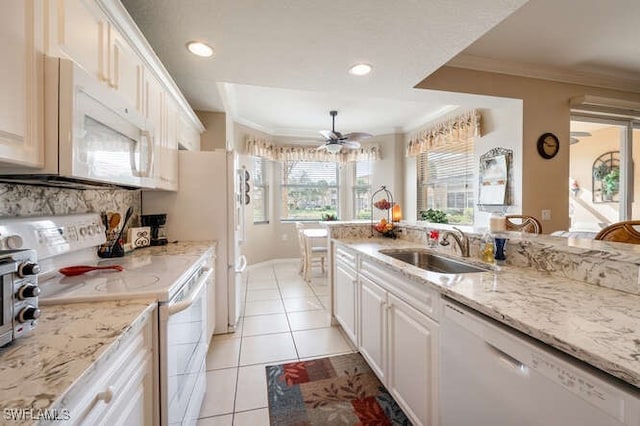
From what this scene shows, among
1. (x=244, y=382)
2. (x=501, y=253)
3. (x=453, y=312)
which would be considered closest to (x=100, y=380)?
(x=453, y=312)

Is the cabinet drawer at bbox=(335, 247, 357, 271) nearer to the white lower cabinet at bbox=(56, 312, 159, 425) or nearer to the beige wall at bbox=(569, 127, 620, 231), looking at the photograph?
the white lower cabinet at bbox=(56, 312, 159, 425)

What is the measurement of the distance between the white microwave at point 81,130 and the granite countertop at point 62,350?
1.60 feet

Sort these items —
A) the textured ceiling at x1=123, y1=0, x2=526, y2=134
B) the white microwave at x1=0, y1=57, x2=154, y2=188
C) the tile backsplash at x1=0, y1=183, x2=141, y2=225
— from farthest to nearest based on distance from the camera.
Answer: the textured ceiling at x1=123, y1=0, x2=526, y2=134, the tile backsplash at x1=0, y1=183, x2=141, y2=225, the white microwave at x1=0, y1=57, x2=154, y2=188

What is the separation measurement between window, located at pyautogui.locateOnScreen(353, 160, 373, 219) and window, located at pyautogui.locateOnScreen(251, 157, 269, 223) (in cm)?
188

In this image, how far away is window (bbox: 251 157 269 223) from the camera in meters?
5.19

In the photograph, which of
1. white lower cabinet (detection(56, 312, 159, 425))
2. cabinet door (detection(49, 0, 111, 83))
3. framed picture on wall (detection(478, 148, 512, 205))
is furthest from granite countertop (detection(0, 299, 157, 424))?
framed picture on wall (detection(478, 148, 512, 205))

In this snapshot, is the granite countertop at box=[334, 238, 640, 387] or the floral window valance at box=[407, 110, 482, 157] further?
the floral window valance at box=[407, 110, 482, 157]

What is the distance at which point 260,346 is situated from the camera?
7.60ft

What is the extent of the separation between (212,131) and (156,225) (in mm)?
1541

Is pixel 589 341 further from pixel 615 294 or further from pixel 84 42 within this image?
pixel 84 42

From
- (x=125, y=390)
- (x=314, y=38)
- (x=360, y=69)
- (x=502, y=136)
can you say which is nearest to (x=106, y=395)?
(x=125, y=390)

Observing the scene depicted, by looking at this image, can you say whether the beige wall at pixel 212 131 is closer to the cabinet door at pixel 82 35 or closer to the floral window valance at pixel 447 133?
the cabinet door at pixel 82 35

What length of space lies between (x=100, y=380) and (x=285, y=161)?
5040mm

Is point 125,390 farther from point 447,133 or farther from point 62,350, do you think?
point 447,133
